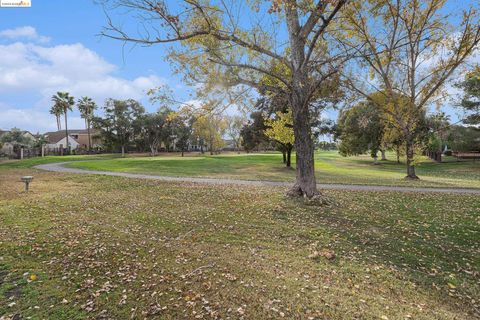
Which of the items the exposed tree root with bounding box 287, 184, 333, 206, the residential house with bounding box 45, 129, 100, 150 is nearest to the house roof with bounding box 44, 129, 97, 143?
→ the residential house with bounding box 45, 129, 100, 150

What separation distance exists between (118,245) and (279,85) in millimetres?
8133

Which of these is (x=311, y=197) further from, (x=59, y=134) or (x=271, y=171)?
(x=59, y=134)

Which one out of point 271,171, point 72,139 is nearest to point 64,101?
point 72,139

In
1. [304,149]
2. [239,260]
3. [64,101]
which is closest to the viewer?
[239,260]

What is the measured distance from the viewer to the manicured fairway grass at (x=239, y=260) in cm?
407

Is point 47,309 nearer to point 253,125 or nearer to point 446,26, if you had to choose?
point 446,26

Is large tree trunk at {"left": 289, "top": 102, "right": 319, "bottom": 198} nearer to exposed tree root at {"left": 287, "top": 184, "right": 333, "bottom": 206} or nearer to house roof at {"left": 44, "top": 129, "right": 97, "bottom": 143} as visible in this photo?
exposed tree root at {"left": 287, "top": 184, "right": 333, "bottom": 206}

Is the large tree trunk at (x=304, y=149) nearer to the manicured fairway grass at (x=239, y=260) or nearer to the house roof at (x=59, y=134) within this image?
the manicured fairway grass at (x=239, y=260)

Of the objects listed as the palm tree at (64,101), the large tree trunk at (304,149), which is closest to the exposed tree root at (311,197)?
the large tree trunk at (304,149)

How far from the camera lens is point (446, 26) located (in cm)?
1504

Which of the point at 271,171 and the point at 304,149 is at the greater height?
the point at 304,149

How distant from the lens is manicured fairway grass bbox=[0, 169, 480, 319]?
407 cm

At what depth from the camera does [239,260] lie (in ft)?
18.3

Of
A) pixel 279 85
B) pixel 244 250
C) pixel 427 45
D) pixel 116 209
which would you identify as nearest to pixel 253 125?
pixel 427 45
